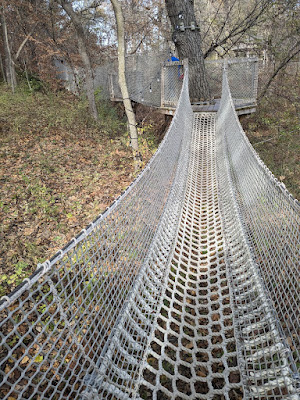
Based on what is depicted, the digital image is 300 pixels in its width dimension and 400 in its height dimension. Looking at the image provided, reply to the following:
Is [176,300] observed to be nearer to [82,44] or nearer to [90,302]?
[90,302]

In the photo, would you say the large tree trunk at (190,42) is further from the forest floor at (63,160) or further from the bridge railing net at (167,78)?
the forest floor at (63,160)

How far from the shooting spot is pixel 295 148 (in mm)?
9203

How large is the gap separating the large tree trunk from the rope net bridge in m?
3.50

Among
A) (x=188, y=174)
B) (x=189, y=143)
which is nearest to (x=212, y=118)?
(x=189, y=143)

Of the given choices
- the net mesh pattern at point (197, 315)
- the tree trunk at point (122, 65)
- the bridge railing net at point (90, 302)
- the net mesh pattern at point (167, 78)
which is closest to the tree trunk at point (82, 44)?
the net mesh pattern at point (167, 78)

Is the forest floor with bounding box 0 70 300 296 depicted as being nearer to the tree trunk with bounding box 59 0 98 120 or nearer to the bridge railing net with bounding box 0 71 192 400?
the tree trunk with bounding box 59 0 98 120

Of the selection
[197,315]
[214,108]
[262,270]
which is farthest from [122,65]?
[197,315]

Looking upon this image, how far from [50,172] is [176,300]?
4.29 meters

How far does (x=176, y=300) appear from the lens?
233cm

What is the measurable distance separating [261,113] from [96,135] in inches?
232

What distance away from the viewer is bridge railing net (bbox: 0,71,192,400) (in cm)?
140

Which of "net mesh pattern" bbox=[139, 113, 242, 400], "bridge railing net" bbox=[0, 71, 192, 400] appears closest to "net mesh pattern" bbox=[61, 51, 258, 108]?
"net mesh pattern" bbox=[139, 113, 242, 400]

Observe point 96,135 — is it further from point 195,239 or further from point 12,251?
point 195,239

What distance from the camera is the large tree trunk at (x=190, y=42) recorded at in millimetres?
7414
